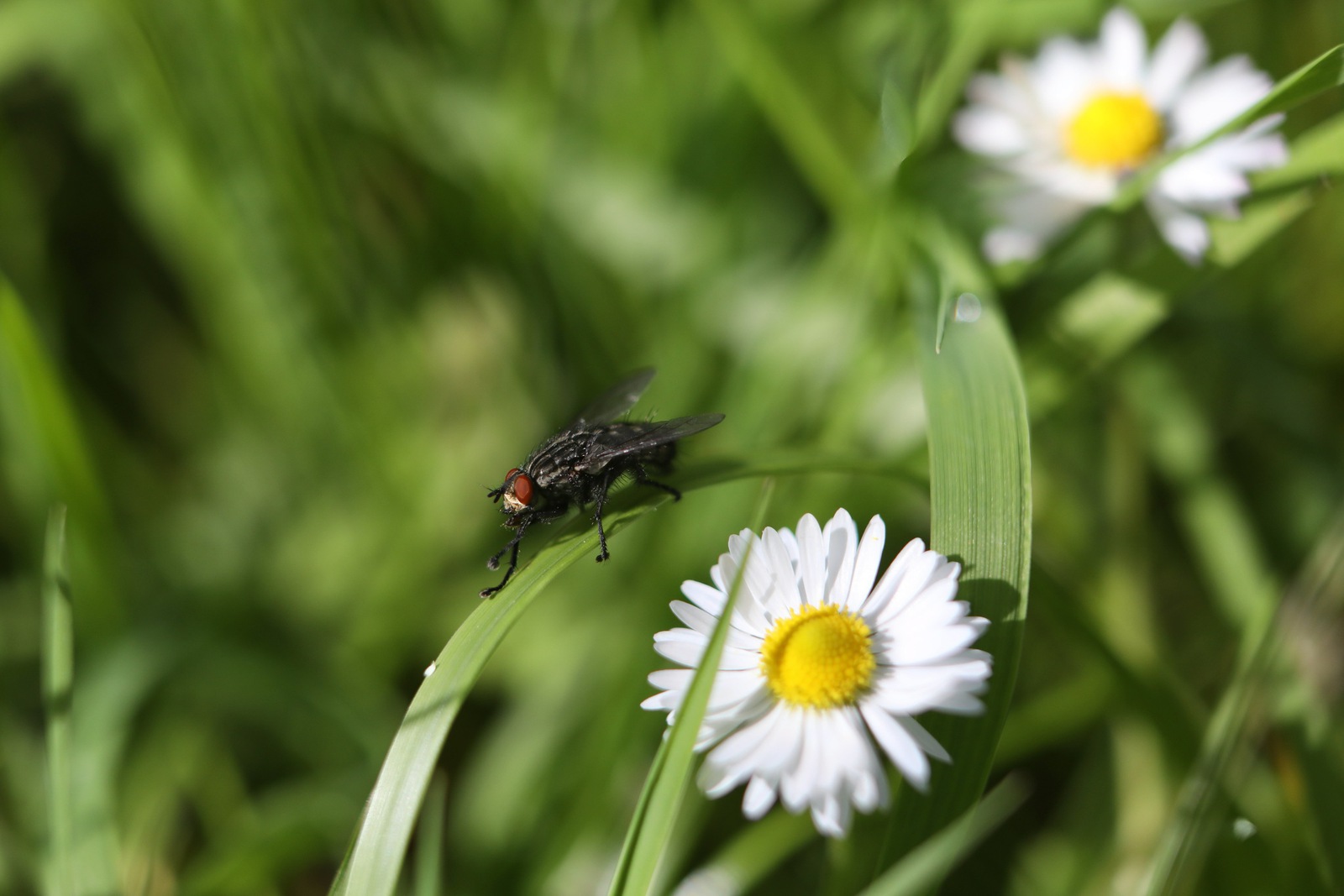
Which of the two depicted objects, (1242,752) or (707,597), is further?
(1242,752)

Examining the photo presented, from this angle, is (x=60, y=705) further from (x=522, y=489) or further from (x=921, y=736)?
(x=921, y=736)

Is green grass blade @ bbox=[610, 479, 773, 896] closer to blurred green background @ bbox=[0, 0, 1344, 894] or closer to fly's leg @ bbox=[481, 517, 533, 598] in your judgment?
fly's leg @ bbox=[481, 517, 533, 598]

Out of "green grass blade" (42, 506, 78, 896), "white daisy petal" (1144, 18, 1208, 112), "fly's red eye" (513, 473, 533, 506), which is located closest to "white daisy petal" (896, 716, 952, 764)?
"fly's red eye" (513, 473, 533, 506)

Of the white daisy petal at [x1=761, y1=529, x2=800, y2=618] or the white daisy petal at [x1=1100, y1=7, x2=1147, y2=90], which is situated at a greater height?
the white daisy petal at [x1=1100, y1=7, x2=1147, y2=90]

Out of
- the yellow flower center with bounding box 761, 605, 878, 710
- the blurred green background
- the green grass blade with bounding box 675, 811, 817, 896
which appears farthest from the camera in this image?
the blurred green background

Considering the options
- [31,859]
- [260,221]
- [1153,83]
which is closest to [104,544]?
[31,859]

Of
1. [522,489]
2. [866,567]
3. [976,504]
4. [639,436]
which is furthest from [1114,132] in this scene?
[522,489]
